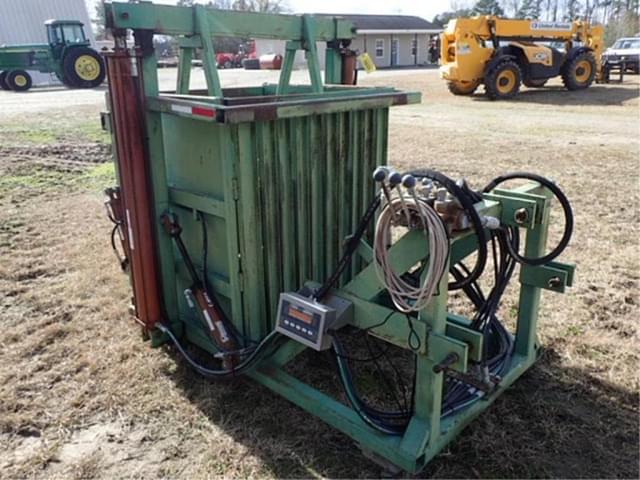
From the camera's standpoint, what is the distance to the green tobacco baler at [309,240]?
1990 mm

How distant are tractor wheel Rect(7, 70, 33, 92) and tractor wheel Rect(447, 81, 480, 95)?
13.6m

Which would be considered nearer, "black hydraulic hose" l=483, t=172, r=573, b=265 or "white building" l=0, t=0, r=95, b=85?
"black hydraulic hose" l=483, t=172, r=573, b=265

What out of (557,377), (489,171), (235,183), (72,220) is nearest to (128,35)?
(235,183)

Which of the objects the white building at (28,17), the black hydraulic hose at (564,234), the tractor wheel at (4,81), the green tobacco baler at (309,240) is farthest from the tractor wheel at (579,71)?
the white building at (28,17)

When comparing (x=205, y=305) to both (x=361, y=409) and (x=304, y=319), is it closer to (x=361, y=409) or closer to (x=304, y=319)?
(x=304, y=319)

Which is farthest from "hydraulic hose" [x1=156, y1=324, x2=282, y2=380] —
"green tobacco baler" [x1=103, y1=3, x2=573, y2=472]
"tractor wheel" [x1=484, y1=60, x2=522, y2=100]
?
"tractor wheel" [x1=484, y1=60, x2=522, y2=100]

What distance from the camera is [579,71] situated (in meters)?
15.5

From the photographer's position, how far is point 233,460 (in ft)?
7.24

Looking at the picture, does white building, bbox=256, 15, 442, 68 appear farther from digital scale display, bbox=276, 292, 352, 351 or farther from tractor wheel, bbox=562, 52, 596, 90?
digital scale display, bbox=276, 292, 352, 351

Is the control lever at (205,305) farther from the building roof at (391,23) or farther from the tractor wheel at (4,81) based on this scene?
the building roof at (391,23)

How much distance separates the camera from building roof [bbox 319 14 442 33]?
37312 millimetres

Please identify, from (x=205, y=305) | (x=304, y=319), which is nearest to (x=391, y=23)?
(x=205, y=305)

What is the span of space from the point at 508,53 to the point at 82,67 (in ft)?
40.5

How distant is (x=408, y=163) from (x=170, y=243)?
4.98 m
